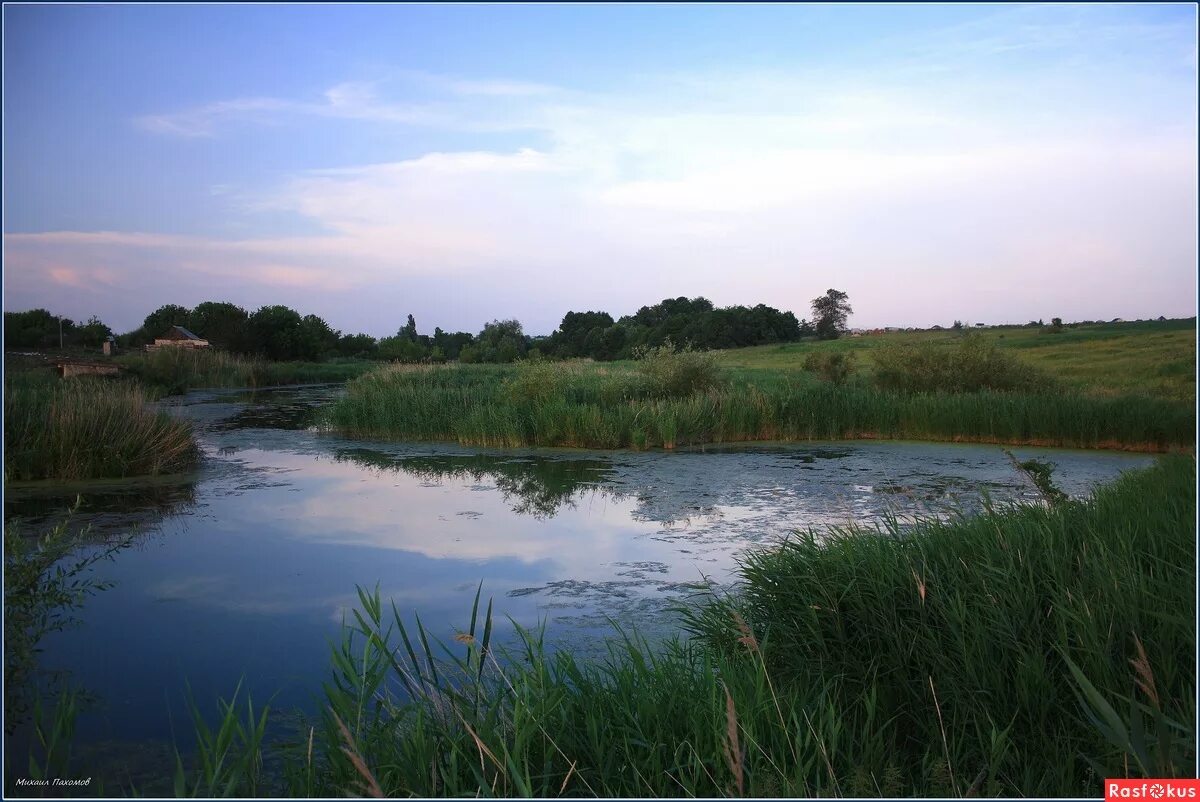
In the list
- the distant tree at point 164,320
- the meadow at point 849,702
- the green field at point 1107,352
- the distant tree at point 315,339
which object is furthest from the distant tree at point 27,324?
the distant tree at point 315,339

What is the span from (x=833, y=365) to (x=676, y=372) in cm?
655

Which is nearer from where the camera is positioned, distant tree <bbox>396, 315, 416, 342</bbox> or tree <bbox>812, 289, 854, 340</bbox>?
tree <bbox>812, 289, 854, 340</bbox>

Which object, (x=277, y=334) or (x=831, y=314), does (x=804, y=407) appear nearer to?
(x=831, y=314)

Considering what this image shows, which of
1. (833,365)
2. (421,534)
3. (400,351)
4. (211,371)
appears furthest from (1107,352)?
(400,351)

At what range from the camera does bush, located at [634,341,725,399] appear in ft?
52.2

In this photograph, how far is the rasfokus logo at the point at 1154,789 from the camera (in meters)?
1.88

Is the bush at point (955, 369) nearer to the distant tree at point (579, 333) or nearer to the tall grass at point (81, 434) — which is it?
the tall grass at point (81, 434)

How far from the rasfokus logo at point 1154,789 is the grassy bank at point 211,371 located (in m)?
16.2

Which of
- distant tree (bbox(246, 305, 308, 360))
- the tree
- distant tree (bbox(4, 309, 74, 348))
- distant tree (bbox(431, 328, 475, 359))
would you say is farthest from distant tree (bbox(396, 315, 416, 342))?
distant tree (bbox(4, 309, 74, 348))

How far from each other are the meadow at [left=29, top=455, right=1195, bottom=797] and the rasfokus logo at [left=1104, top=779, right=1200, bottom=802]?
0.09m

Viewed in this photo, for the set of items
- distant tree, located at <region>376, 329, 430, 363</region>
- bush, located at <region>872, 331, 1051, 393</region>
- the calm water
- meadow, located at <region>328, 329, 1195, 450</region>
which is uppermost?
distant tree, located at <region>376, 329, 430, 363</region>

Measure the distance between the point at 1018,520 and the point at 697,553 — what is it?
2.69 m

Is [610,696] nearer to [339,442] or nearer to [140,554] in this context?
[140,554]

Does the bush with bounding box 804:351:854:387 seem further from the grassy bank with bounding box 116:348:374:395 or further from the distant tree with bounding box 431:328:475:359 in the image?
the distant tree with bounding box 431:328:475:359
